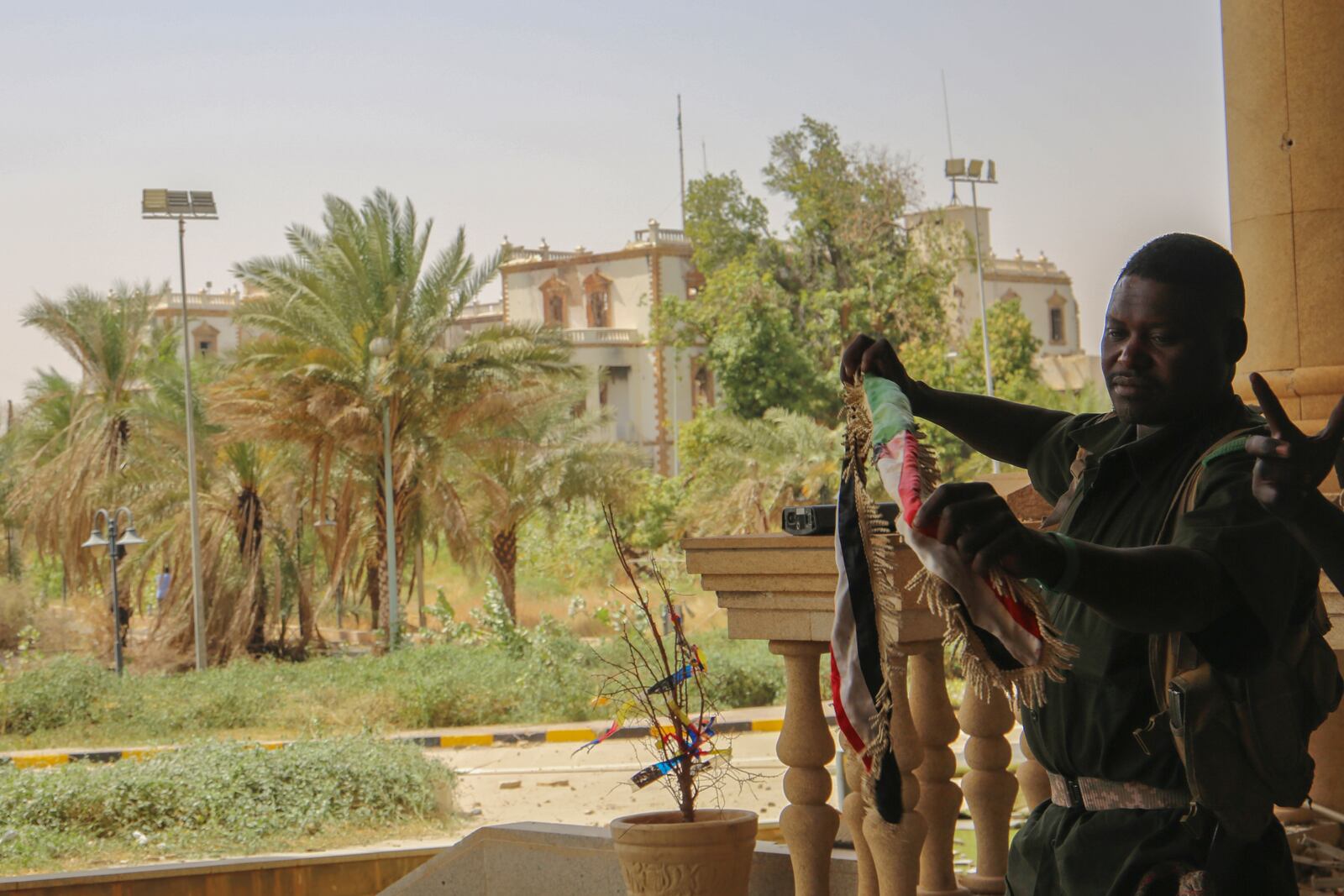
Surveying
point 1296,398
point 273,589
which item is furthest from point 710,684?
point 1296,398

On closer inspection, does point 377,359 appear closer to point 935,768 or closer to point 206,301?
point 935,768

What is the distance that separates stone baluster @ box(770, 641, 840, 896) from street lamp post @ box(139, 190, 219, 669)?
21676mm

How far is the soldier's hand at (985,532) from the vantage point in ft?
5.64

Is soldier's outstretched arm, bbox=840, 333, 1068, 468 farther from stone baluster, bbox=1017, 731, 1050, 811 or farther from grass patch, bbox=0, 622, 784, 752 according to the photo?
grass patch, bbox=0, 622, 784, 752

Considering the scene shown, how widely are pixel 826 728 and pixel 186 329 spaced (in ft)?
73.2

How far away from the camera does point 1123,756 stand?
6.70 feet

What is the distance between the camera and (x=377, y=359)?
26.7 metres

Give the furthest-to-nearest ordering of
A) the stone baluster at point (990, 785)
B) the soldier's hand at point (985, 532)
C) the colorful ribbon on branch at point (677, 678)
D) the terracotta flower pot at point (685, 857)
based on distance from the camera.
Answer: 1. the colorful ribbon on branch at point (677, 678)
2. the terracotta flower pot at point (685, 857)
3. the stone baluster at point (990, 785)
4. the soldier's hand at point (985, 532)

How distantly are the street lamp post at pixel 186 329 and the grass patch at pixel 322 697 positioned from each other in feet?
13.3

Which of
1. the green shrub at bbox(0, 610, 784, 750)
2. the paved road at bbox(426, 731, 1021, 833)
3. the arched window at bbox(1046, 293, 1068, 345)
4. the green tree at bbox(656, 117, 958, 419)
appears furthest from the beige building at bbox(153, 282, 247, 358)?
the paved road at bbox(426, 731, 1021, 833)

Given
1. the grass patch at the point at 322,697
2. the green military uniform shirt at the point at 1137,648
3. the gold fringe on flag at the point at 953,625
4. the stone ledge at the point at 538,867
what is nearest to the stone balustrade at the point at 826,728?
the stone ledge at the point at 538,867

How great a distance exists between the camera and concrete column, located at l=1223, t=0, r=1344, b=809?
5.23 m

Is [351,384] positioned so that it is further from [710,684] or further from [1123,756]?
[1123,756]

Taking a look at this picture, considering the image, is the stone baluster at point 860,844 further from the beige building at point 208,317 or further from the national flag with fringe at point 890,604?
the beige building at point 208,317
